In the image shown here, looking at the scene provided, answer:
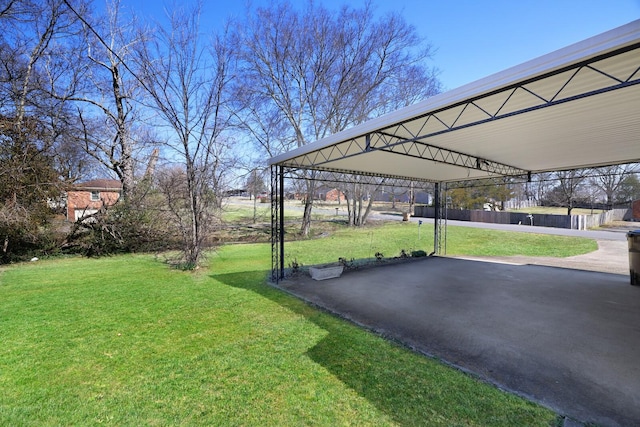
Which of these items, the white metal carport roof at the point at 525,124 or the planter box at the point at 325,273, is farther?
the planter box at the point at 325,273

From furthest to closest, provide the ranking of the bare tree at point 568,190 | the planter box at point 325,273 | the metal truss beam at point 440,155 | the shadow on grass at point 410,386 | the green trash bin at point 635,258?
the bare tree at point 568,190 < the planter box at point 325,273 < the green trash bin at point 635,258 < the metal truss beam at point 440,155 < the shadow on grass at point 410,386

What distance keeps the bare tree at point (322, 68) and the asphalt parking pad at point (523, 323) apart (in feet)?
34.1

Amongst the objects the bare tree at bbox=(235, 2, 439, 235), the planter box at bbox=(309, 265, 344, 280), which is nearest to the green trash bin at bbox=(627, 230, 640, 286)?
the planter box at bbox=(309, 265, 344, 280)

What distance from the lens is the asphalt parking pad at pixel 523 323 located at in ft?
8.94

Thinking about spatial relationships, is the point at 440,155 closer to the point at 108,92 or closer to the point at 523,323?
the point at 523,323

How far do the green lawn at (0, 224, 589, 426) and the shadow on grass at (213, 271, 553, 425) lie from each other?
1 cm

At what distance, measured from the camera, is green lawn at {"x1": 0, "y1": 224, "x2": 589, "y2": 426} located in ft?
7.76

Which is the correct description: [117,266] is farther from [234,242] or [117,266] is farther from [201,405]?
[201,405]

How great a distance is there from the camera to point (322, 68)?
15.4 m

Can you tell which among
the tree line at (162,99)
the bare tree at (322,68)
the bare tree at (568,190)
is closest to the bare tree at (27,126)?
the tree line at (162,99)

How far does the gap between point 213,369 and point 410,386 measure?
6.59ft

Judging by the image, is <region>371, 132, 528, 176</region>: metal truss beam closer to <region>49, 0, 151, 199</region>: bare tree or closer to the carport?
the carport

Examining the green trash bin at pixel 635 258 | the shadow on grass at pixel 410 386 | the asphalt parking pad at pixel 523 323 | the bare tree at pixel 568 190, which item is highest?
the bare tree at pixel 568 190

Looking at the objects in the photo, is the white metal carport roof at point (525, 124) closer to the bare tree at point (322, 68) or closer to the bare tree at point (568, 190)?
the bare tree at point (322, 68)
